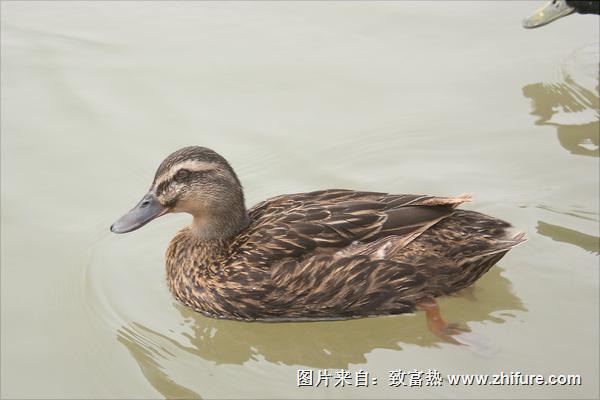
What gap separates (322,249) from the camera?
6.54m

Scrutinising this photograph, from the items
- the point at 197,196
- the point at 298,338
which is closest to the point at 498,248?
the point at 298,338

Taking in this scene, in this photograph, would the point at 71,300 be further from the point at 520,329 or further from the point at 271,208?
the point at 520,329

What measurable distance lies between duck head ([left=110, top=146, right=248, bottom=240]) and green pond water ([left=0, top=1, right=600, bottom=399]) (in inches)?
25.0

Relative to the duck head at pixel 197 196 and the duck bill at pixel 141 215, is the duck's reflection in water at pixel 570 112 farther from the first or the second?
the duck bill at pixel 141 215

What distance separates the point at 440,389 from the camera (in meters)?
6.04

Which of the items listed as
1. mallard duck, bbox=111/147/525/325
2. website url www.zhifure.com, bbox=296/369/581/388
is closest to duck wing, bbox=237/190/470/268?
mallard duck, bbox=111/147/525/325

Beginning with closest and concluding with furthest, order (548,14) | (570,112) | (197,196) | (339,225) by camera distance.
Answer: (339,225), (197,196), (570,112), (548,14)

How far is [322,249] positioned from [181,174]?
1117mm

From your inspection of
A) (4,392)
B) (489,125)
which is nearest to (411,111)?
(489,125)

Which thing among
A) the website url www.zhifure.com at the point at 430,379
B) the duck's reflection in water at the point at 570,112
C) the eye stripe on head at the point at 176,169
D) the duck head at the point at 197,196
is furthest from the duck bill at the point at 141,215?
the duck's reflection in water at the point at 570,112

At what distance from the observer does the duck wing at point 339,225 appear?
6.54 meters

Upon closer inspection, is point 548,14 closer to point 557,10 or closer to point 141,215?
point 557,10

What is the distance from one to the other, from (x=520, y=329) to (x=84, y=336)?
3.02 metres

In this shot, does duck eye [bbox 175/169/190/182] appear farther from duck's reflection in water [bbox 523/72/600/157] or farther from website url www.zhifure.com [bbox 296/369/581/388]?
duck's reflection in water [bbox 523/72/600/157]
